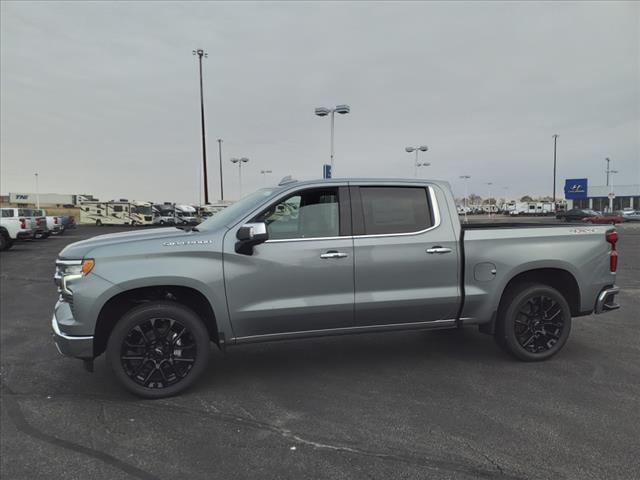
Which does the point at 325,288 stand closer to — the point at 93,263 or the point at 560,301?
the point at 93,263

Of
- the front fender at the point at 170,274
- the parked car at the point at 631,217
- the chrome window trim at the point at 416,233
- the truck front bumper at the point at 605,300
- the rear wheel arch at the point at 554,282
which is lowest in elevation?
the parked car at the point at 631,217

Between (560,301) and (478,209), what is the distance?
10116 centimetres

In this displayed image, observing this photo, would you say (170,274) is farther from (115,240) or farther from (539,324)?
(539,324)

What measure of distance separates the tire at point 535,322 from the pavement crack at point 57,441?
360 cm

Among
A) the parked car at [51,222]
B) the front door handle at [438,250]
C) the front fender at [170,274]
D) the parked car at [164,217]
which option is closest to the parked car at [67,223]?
the parked car at [51,222]

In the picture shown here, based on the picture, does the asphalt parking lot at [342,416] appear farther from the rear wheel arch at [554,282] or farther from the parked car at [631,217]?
the parked car at [631,217]

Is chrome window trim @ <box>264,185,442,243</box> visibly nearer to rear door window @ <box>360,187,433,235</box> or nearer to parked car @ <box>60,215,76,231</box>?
rear door window @ <box>360,187,433,235</box>

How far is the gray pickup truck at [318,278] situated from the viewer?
397cm

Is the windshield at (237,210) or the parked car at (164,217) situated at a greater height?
the windshield at (237,210)

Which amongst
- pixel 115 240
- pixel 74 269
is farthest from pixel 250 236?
pixel 74 269

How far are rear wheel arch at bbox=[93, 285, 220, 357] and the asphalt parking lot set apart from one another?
21.6 inches

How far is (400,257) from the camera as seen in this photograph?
444 centimetres

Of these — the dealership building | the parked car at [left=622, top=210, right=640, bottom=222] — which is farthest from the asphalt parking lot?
the dealership building

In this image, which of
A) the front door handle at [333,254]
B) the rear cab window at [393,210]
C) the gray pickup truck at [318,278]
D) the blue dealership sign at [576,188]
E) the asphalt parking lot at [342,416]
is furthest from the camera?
the blue dealership sign at [576,188]
